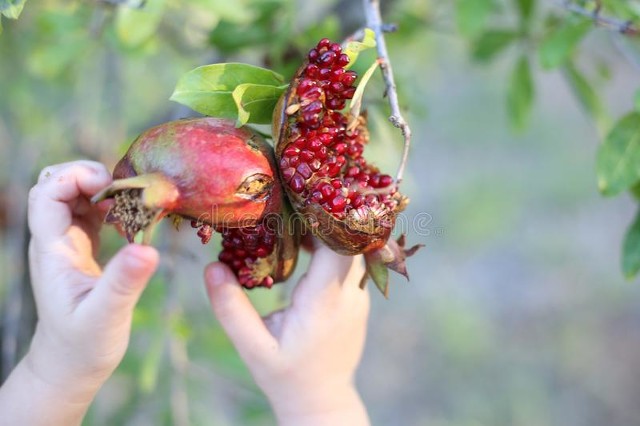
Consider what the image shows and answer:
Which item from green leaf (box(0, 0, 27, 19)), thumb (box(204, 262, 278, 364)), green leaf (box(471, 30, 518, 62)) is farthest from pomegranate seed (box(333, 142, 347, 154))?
green leaf (box(471, 30, 518, 62))

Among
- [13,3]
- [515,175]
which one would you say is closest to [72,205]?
[13,3]

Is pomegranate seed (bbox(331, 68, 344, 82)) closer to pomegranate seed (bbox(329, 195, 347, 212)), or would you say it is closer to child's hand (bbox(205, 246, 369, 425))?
pomegranate seed (bbox(329, 195, 347, 212))

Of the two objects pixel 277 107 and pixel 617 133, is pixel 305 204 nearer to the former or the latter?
pixel 277 107

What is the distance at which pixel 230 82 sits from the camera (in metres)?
1.04

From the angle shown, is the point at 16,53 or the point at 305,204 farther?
the point at 16,53

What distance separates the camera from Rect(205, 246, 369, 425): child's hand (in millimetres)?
1168

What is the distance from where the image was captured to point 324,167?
102 cm

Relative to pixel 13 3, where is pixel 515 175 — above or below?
below

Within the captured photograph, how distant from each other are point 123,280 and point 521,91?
1.29 m

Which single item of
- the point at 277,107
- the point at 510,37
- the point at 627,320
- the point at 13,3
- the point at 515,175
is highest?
the point at 13,3

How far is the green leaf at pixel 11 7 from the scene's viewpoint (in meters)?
0.95

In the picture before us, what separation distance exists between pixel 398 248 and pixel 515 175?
311cm

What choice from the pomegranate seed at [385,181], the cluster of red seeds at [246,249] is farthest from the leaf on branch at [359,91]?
the cluster of red seeds at [246,249]

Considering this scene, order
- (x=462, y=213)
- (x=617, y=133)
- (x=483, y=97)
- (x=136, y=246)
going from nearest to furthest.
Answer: (x=136, y=246), (x=617, y=133), (x=462, y=213), (x=483, y=97)
